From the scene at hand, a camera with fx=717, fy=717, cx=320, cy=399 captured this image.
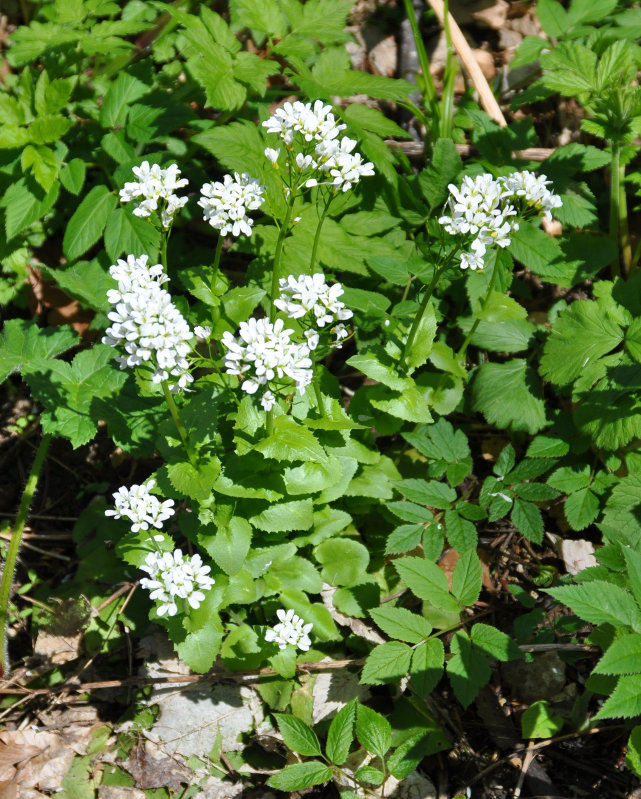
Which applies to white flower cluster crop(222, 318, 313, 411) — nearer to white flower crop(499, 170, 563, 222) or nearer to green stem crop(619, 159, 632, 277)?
white flower crop(499, 170, 563, 222)

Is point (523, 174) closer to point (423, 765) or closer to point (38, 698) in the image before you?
point (423, 765)

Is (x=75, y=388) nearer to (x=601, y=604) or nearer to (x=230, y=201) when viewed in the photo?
(x=230, y=201)

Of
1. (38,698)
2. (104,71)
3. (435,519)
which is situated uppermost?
(104,71)

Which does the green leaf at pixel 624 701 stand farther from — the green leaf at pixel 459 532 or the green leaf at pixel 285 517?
the green leaf at pixel 285 517

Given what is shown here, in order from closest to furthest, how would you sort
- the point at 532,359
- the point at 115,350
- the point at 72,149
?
the point at 115,350 < the point at 532,359 < the point at 72,149

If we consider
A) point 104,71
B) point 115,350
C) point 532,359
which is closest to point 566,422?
point 532,359

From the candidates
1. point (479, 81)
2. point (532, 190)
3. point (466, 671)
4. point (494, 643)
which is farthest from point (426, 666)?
point (479, 81)

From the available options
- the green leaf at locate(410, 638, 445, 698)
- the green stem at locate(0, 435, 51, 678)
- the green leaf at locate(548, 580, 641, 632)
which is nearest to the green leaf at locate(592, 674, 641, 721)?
the green leaf at locate(548, 580, 641, 632)
